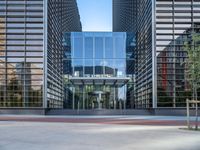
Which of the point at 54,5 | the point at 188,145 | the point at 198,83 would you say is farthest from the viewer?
the point at 54,5

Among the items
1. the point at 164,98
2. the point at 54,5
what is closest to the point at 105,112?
the point at 164,98

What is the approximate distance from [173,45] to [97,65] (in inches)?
511

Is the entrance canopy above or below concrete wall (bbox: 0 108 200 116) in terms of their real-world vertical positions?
above

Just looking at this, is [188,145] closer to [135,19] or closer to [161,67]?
[161,67]

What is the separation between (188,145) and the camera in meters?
13.3

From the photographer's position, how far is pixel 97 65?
52375mm

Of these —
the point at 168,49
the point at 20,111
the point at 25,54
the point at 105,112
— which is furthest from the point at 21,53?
the point at 168,49

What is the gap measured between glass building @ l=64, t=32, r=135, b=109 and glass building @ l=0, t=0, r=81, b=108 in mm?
8224

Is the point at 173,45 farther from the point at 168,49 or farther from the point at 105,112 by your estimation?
the point at 105,112

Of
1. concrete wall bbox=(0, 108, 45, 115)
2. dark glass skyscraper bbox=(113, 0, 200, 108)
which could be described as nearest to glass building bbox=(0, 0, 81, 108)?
concrete wall bbox=(0, 108, 45, 115)

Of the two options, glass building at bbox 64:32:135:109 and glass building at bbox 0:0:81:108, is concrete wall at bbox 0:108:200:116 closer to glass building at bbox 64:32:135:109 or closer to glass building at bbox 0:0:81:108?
glass building at bbox 0:0:81:108

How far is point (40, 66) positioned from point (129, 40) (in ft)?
50.5

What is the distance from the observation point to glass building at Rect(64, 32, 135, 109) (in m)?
52.1

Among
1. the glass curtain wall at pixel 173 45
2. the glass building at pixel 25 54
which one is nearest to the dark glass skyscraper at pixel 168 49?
the glass curtain wall at pixel 173 45
